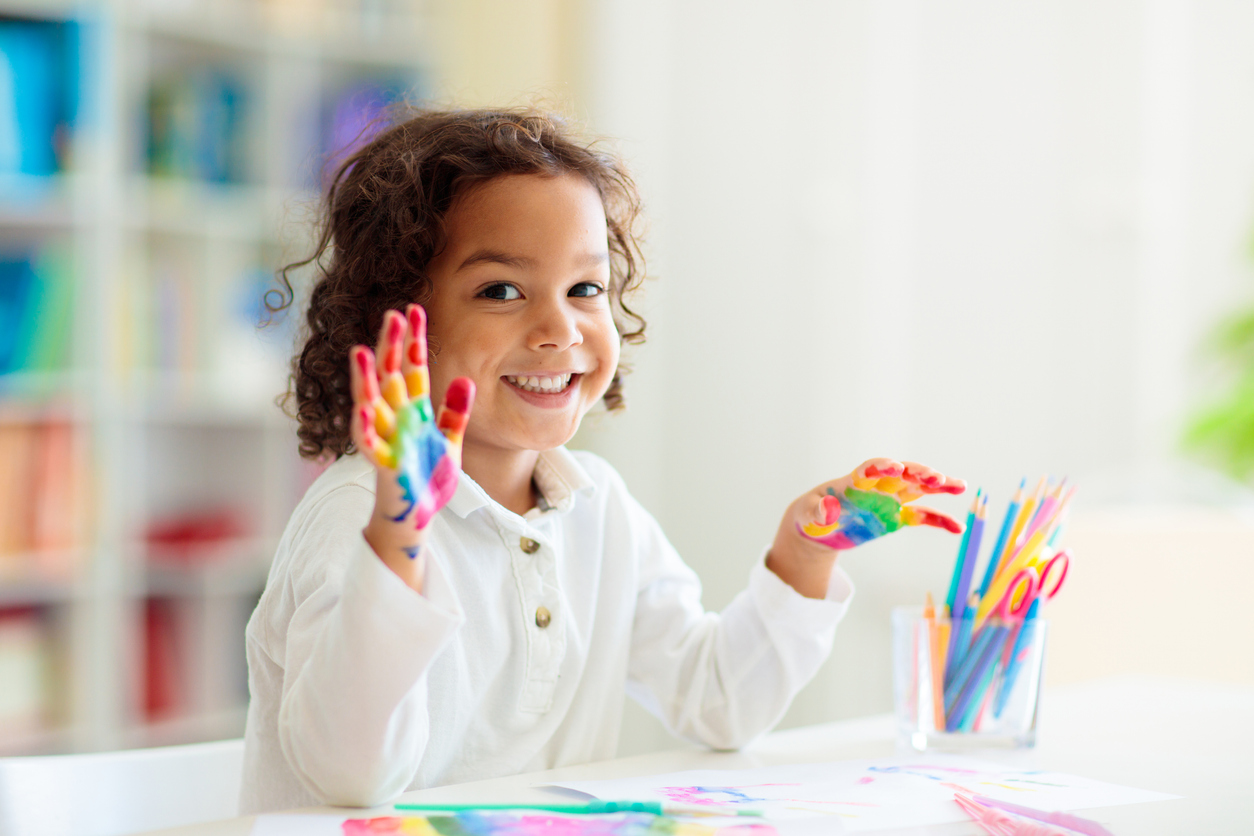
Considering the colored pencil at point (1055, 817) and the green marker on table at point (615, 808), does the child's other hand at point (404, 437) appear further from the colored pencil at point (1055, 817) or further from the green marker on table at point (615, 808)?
the colored pencil at point (1055, 817)

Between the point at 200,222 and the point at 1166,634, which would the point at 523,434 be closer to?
the point at 1166,634

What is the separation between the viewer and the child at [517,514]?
2.48 feet

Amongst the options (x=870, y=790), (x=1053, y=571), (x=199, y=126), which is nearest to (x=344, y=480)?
(x=870, y=790)

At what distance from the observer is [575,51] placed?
7.04ft

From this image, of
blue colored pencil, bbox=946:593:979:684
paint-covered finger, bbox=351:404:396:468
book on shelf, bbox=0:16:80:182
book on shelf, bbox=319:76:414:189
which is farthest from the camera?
book on shelf, bbox=319:76:414:189

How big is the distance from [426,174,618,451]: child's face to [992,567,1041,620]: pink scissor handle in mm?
315

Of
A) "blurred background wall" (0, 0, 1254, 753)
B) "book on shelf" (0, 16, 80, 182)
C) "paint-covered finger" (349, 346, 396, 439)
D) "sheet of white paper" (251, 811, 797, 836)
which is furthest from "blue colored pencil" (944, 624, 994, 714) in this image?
"book on shelf" (0, 16, 80, 182)

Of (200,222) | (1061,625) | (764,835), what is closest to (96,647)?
(200,222)

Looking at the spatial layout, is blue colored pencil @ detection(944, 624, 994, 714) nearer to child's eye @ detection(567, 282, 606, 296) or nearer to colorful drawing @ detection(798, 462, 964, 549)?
colorful drawing @ detection(798, 462, 964, 549)

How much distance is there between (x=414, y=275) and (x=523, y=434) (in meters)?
0.13

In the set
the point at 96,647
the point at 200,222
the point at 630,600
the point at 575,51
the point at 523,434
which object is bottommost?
the point at 96,647

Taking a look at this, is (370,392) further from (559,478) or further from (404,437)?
(559,478)

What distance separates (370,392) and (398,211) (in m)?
0.30

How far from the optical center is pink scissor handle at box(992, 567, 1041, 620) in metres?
0.77
